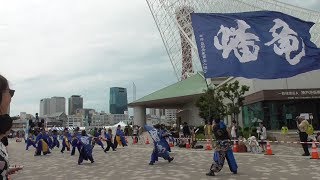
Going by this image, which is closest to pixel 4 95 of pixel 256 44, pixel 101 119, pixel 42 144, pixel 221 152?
pixel 221 152

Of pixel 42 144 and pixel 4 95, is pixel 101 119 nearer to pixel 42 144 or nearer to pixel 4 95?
pixel 42 144

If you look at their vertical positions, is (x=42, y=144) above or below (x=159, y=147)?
above

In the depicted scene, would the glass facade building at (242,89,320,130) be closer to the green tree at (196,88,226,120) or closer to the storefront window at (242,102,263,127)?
the storefront window at (242,102,263,127)

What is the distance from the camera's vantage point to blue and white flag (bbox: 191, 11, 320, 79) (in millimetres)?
15281

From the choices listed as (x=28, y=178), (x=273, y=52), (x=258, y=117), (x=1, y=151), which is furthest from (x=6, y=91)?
(x=258, y=117)

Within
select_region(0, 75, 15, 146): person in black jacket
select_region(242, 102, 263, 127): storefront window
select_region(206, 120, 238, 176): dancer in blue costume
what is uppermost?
select_region(242, 102, 263, 127): storefront window

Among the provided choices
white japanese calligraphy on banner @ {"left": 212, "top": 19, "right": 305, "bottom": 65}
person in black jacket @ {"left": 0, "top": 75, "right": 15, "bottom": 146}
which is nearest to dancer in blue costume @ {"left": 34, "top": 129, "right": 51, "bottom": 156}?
white japanese calligraphy on banner @ {"left": 212, "top": 19, "right": 305, "bottom": 65}

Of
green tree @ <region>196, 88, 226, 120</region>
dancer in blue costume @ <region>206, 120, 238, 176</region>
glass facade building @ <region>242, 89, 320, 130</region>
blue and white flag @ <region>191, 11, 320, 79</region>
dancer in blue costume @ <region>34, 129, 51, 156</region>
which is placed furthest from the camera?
green tree @ <region>196, 88, 226, 120</region>

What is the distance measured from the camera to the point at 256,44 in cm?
1576

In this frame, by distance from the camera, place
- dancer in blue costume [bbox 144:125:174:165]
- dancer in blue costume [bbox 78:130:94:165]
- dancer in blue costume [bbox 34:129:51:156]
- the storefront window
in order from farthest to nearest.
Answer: the storefront window < dancer in blue costume [bbox 34:129:51:156] < dancer in blue costume [bbox 78:130:94:165] < dancer in blue costume [bbox 144:125:174:165]

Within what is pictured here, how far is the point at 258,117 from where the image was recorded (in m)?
35.0

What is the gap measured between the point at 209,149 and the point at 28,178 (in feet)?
37.2

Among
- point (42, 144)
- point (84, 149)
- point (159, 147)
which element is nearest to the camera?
point (159, 147)

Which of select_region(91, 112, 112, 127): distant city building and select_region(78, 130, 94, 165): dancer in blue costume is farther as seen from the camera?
select_region(91, 112, 112, 127): distant city building
